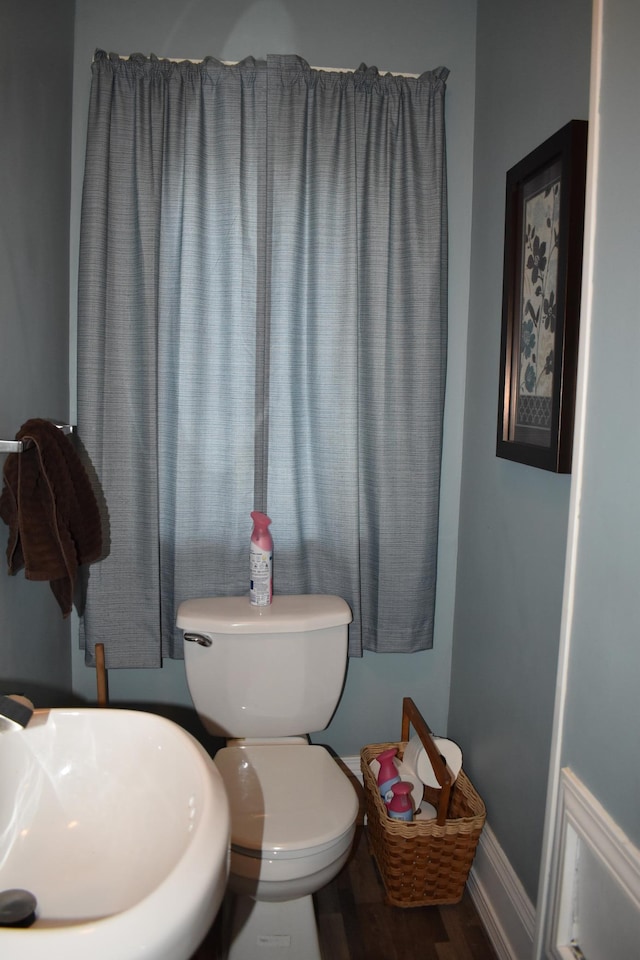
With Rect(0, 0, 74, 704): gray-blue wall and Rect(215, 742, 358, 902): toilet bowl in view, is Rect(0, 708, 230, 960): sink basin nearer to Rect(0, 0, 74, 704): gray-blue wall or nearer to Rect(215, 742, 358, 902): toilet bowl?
Rect(0, 0, 74, 704): gray-blue wall

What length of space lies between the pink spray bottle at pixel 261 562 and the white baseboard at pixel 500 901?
2.88 ft

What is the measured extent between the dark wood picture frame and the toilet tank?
70 cm

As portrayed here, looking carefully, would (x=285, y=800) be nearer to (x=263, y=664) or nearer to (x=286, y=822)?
(x=286, y=822)

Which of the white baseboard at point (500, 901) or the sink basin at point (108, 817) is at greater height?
the sink basin at point (108, 817)

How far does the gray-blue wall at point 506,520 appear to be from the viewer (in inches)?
59.6

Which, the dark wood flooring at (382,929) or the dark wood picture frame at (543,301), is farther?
the dark wood flooring at (382,929)

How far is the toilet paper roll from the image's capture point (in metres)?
1.93

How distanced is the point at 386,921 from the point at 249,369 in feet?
5.09

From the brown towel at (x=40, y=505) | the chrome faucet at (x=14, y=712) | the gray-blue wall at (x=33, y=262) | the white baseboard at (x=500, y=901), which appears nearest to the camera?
the chrome faucet at (x=14, y=712)

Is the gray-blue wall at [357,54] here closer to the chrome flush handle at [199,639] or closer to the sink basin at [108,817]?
the chrome flush handle at [199,639]

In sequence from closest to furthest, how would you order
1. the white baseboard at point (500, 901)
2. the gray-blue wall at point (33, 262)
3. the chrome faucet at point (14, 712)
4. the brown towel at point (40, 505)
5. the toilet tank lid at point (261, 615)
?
the chrome faucet at point (14, 712)
the brown towel at point (40, 505)
the gray-blue wall at point (33, 262)
the white baseboard at point (500, 901)
the toilet tank lid at point (261, 615)

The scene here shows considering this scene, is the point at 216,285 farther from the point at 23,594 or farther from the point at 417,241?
the point at 23,594

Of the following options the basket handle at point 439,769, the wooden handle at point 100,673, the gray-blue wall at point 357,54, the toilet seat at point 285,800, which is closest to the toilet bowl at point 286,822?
the toilet seat at point 285,800

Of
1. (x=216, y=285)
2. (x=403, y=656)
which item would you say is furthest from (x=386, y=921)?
(x=216, y=285)
